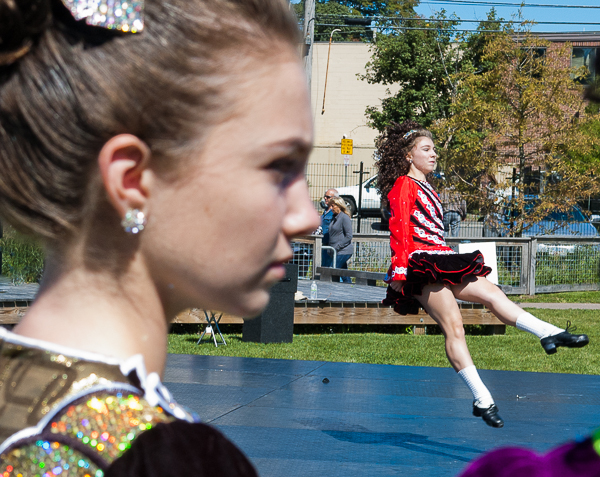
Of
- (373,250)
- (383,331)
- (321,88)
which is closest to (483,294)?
(383,331)

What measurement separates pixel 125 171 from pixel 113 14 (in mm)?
155

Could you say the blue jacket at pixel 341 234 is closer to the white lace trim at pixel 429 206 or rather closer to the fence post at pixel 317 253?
the fence post at pixel 317 253

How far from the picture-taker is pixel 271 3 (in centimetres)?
81

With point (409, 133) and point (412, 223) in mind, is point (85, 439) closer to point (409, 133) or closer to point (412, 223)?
point (412, 223)

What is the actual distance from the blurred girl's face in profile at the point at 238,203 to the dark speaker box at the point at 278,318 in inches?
289

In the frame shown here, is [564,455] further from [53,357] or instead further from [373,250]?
[373,250]

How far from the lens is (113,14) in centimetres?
71

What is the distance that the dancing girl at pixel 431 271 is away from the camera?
4.44 meters

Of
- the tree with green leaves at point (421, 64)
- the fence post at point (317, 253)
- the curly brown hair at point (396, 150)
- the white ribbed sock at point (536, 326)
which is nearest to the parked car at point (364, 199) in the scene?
the tree with green leaves at point (421, 64)

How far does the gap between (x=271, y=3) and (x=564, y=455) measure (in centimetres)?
56

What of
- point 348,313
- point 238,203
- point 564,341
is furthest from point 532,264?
point 238,203

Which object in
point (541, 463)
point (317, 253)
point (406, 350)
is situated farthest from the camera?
point (317, 253)

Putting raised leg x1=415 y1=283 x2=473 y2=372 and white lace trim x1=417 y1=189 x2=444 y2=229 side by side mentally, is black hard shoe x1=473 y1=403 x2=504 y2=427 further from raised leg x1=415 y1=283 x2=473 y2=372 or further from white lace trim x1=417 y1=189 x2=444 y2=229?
white lace trim x1=417 y1=189 x2=444 y2=229

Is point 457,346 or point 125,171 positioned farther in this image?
point 457,346
